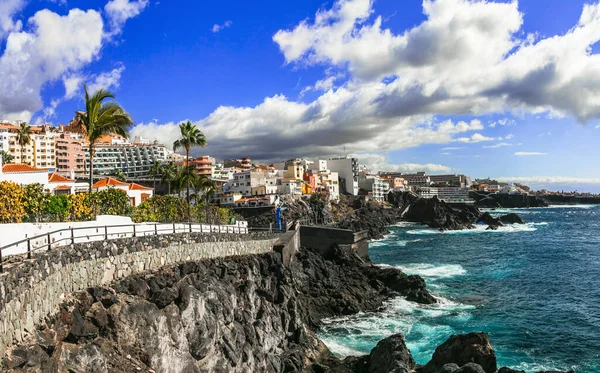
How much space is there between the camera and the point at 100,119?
2531 centimetres

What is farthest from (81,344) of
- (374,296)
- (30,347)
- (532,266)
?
(532,266)

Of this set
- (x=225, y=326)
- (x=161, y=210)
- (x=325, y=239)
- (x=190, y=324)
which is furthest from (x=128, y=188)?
(x=190, y=324)

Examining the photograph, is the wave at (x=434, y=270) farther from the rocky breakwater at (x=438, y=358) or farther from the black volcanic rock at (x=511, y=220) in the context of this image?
the black volcanic rock at (x=511, y=220)

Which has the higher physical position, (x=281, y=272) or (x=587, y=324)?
(x=281, y=272)

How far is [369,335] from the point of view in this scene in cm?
2919

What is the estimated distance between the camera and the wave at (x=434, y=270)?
164ft

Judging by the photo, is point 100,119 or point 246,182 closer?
point 100,119

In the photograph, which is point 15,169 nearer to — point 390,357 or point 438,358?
point 390,357

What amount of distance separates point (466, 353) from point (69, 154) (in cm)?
13445

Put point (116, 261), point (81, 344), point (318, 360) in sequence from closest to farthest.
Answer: point (81, 344) < point (116, 261) < point (318, 360)

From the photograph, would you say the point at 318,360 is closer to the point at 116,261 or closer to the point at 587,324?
the point at 116,261

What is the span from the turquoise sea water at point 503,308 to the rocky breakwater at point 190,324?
374cm

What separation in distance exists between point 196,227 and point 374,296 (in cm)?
1836

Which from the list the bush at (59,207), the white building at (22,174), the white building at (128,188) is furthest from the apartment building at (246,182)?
the bush at (59,207)
